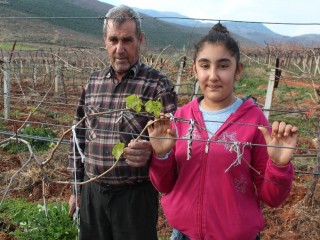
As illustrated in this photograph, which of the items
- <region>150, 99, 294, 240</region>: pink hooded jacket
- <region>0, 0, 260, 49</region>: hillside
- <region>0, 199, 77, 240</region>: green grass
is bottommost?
<region>0, 199, 77, 240</region>: green grass

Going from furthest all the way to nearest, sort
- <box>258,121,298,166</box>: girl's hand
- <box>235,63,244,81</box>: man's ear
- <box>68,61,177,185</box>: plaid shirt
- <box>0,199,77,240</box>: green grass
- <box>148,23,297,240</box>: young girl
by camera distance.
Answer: <box>0,199,77,240</box>: green grass
<box>68,61,177,185</box>: plaid shirt
<box>235,63,244,81</box>: man's ear
<box>148,23,297,240</box>: young girl
<box>258,121,298,166</box>: girl's hand

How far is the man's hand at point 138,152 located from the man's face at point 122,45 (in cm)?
58

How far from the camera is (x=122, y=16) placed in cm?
212

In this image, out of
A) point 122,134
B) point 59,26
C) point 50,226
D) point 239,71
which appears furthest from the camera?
point 59,26

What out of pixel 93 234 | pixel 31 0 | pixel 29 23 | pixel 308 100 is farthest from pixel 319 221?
pixel 31 0

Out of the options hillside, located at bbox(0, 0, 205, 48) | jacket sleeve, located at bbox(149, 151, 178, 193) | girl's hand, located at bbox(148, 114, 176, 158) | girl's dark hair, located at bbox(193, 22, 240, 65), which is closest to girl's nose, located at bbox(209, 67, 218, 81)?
girl's dark hair, located at bbox(193, 22, 240, 65)

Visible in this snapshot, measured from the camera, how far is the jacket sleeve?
1.69 metres

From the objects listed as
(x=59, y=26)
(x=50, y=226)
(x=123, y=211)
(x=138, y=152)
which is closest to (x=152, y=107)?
(x=138, y=152)

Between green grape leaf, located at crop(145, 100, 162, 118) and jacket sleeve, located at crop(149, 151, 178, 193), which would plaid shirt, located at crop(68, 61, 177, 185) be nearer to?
jacket sleeve, located at crop(149, 151, 178, 193)

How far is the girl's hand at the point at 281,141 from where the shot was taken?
141 cm

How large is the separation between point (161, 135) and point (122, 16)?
832mm

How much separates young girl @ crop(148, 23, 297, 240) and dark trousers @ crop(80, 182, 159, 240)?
0.44m

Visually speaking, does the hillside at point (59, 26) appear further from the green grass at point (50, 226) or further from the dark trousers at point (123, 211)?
the dark trousers at point (123, 211)

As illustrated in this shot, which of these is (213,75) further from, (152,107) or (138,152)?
(138,152)
